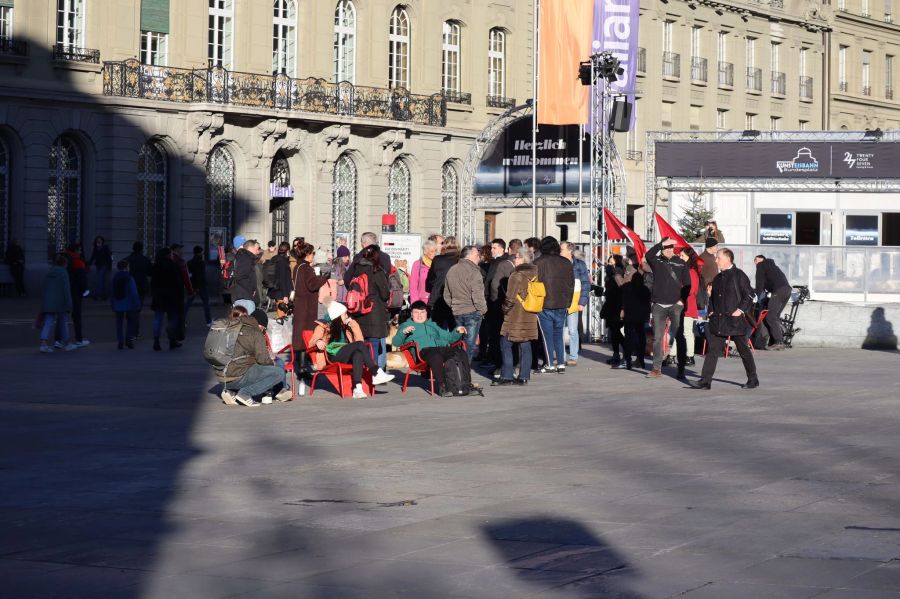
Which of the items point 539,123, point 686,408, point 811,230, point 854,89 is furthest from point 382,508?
point 854,89

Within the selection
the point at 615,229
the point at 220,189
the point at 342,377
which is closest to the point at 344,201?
the point at 220,189

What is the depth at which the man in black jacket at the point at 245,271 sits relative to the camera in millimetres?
26523

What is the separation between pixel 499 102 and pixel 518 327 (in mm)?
37415

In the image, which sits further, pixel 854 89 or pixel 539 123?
pixel 854 89

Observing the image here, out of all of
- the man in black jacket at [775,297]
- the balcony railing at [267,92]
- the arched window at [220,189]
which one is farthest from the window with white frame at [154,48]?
the man in black jacket at [775,297]

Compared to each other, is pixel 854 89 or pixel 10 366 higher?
pixel 854 89

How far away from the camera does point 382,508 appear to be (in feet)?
35.2

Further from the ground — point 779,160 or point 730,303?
point 779,160

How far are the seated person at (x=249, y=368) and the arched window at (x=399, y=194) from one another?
35.9 m

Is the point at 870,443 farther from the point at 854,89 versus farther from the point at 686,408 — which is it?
the point at 854,89

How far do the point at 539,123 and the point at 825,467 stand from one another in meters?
20.4

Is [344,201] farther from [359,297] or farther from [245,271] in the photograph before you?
[359,297]

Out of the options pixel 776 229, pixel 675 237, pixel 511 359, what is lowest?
pixel 511 359

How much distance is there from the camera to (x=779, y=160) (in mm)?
41375
